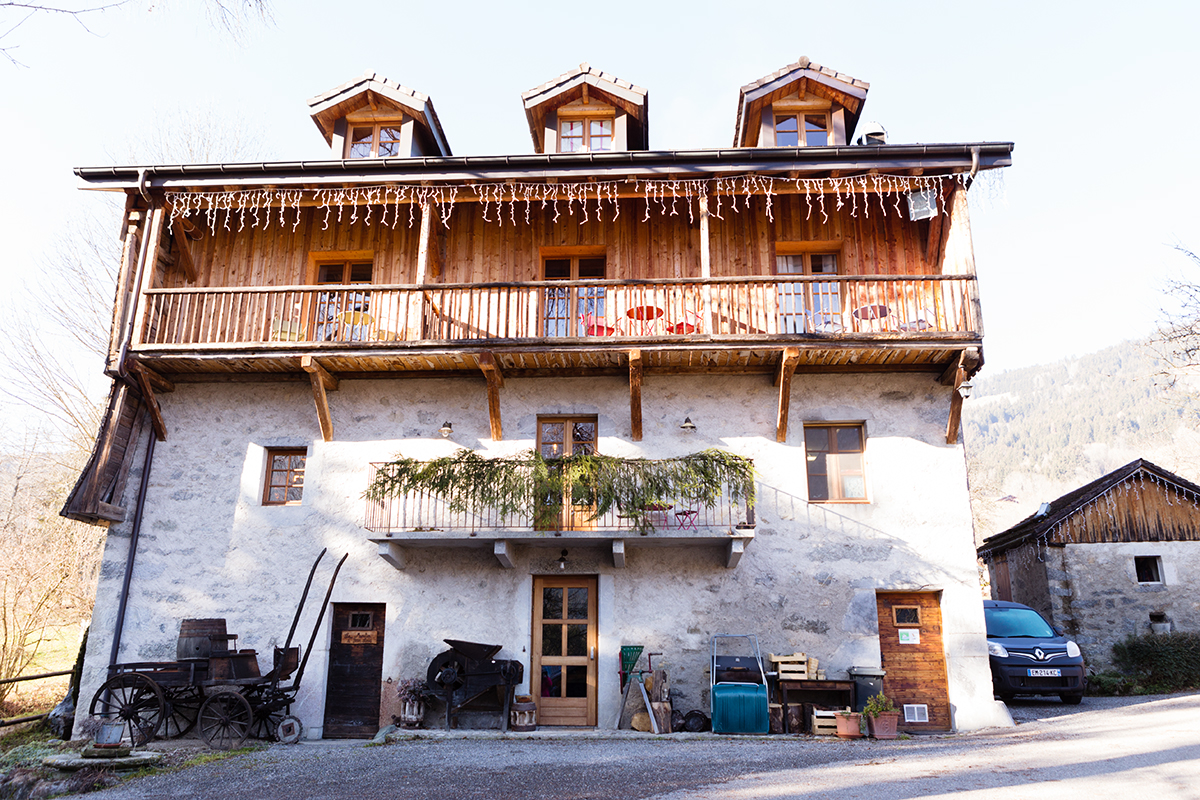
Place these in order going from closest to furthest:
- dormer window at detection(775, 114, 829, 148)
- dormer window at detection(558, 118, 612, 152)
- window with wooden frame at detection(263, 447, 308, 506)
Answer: window with wooden frame at detection(263, 447, 308, 506) → dormer window at detection(775, 114, 829, 148) → dormer window at detection(558, 118, 612, 152)

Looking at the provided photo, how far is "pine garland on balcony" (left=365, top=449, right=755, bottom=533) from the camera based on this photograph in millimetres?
12047

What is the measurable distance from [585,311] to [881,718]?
7.24 meters

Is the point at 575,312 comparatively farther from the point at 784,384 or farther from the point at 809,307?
the point at 809,307

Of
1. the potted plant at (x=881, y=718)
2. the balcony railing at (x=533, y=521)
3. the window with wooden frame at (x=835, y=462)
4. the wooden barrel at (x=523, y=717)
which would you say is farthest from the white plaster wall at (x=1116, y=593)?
the wooden barrel at (x=523, y=717)

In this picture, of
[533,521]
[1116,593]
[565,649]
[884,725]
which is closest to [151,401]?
[533,521]

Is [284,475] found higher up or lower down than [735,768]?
higher up

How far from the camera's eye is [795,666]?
11.7m

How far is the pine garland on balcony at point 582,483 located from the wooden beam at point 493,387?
97cm

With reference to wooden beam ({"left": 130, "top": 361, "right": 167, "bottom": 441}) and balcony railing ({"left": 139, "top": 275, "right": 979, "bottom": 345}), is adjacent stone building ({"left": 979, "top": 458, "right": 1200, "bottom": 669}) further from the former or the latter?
wooden beam ({"left": 130, "top": 361, "right": 167, "bottom": 441})

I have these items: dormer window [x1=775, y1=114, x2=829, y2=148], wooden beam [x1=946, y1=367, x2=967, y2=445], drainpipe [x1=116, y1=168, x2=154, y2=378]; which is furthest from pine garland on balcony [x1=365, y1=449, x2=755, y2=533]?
dormer window [x1=775, y1=114, x2=829, y2=148]

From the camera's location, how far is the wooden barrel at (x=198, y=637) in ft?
37.3

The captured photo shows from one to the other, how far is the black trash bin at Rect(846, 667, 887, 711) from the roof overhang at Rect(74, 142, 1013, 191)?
764 cm

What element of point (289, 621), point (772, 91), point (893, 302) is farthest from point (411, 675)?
point (772, 91)

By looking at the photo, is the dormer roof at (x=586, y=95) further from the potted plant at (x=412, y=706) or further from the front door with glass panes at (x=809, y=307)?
the potted plant at (x=412, y=706)
